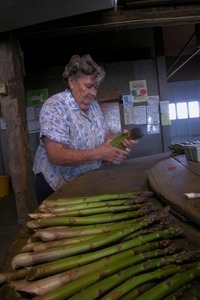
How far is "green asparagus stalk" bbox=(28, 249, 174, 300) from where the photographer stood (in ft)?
2.22

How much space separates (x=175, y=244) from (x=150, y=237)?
8 cm

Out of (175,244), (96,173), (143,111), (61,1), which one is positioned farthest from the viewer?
(143,111)

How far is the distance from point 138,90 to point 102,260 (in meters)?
4.17

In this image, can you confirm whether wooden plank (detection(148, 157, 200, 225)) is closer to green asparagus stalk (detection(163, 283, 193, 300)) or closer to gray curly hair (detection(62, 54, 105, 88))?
green asparagus stalk (detection(163, 283, 193, 300))

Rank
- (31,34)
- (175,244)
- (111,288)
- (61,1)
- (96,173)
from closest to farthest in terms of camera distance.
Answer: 1. (111,288)
2. (175,244)
3. (96,173)
4. (61,1)
5. (31,34)

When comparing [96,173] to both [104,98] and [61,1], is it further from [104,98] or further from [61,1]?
[104,98]

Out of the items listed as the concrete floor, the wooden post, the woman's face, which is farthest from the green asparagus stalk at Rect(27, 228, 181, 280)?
the wooden post

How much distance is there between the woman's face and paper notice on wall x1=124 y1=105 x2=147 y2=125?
2692mm

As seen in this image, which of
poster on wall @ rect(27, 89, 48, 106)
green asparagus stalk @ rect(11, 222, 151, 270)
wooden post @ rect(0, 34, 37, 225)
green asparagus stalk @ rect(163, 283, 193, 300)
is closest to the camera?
green asparagus stalk @ rect(163, 283, 193, 300)

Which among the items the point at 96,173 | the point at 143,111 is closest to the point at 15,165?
the point at 96,173

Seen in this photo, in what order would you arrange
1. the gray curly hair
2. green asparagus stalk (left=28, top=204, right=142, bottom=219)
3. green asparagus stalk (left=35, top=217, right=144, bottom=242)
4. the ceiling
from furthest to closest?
the ceiling → the gray curly hair → green asparagus stalk (left=28, top=204, right=142, bottom=219) → green asparagus stalk (left=35, top=217, right=144, bottom=242)

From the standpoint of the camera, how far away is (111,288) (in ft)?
2.26

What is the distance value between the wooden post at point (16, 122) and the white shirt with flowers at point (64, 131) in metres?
1.52

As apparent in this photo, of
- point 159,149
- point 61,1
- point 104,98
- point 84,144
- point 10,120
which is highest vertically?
point 61,1
